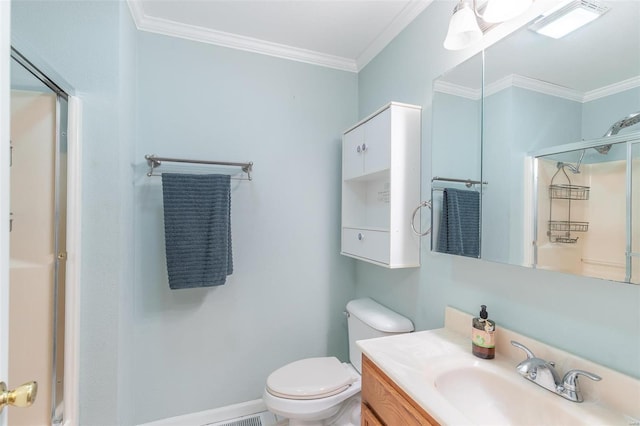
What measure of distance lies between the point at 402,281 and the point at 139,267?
1466 mm

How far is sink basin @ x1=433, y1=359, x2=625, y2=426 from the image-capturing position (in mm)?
717

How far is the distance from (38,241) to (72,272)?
175mm

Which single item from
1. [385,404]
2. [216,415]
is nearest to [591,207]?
[385,404]

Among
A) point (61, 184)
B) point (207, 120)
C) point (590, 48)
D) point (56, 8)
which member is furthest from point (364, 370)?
point (56, 8)

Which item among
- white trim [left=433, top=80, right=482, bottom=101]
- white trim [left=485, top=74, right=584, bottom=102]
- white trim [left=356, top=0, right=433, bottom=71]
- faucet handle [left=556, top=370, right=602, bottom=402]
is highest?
white trim [left=356, top=0, right=433, bottom=71]

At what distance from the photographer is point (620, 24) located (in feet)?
2.44

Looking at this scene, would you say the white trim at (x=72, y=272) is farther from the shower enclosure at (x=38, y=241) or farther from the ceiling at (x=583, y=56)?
the ceiling at (x=583, y=56)

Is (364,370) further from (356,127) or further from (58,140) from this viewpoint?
(58,140)

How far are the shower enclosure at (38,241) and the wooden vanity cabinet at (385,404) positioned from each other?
127 cm

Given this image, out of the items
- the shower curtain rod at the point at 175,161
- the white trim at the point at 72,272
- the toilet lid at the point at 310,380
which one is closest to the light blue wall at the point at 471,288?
the toilet lid at the point at 310,380

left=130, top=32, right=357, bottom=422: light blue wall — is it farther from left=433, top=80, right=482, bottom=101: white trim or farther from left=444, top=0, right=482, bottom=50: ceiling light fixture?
left=444, top=0, right=482, bottom=50: ceiling light fixture

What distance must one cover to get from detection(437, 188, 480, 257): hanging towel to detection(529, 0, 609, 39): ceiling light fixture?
1.79 feet

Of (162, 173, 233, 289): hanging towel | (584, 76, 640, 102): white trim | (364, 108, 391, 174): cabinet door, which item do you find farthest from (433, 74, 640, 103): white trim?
(162, 173, 233, 289): hanging towel

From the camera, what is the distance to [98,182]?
1.29 meters
